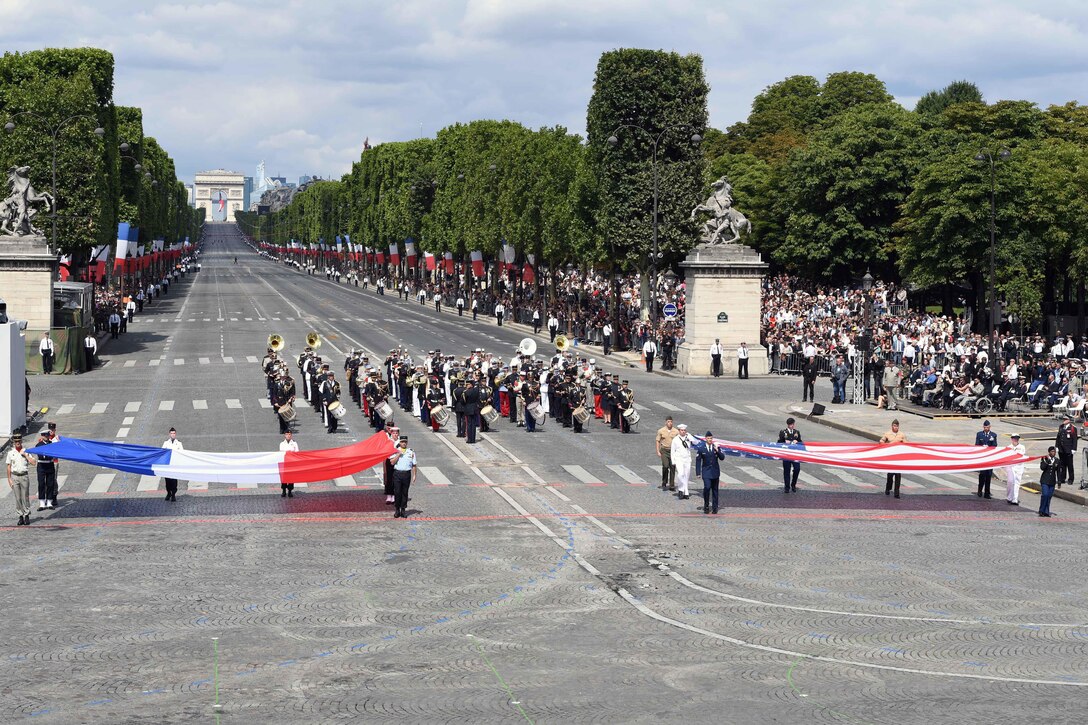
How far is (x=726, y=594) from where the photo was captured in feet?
65.6

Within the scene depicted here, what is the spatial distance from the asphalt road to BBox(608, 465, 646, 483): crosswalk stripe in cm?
29

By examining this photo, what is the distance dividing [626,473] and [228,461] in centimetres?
910

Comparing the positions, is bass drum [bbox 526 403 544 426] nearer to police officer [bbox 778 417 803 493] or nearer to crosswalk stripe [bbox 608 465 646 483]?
crosswalk stripe [bbox 608 465 646 483]

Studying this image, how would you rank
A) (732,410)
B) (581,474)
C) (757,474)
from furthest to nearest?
1. (732,410)
2. (757,474)
3. (581,474)

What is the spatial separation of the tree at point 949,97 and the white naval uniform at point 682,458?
9623 cm

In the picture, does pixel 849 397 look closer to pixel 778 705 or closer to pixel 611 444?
pixel 611 444

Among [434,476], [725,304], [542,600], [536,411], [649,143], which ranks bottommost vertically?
[434,476]

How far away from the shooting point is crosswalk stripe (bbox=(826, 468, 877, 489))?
31.2m

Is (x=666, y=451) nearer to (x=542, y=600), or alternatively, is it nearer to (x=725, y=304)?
(x=542, y=600)

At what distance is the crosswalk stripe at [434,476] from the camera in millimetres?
30781

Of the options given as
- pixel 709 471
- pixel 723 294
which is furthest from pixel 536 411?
pixel 723 294

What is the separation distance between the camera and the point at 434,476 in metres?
31.7

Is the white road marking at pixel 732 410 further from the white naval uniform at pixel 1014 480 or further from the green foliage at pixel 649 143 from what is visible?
the green foliage at pixel 649 143

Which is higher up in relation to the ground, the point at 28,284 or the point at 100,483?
the point at 28,284
